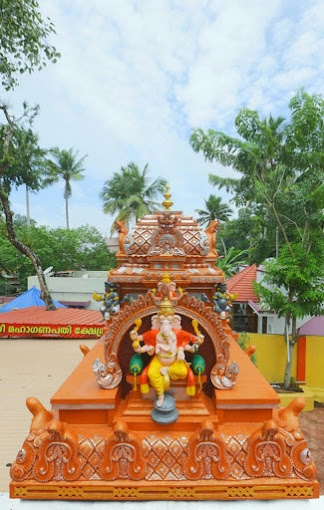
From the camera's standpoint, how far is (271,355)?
35.6ft

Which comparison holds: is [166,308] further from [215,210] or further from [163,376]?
[215,210]

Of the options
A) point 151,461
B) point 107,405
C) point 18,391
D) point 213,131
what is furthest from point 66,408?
point 213,131

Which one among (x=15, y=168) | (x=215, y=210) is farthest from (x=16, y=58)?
(x=215, y=210)

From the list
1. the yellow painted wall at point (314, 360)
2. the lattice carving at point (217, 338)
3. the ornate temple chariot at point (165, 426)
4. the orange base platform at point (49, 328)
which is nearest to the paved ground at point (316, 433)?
the yellow painted wall at point (314, 360)

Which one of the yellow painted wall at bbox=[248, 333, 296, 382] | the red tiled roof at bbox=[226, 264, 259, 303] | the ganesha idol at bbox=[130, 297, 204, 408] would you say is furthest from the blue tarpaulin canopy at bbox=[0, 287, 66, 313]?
the ganesha idol at bbox=[130, 297, 204, 408]

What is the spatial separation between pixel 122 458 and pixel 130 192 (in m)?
29.9

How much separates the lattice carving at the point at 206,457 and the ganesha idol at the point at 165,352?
1.66 ft

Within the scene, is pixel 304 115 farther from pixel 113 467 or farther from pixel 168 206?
pixel 113 467

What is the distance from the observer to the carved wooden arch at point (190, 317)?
4.00 meters

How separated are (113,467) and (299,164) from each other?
1032 cm

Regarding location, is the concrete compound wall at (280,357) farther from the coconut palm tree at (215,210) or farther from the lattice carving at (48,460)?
the coconut palm tree at (215,210)

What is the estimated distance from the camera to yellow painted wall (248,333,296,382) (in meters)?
10.8

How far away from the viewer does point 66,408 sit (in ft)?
12.6

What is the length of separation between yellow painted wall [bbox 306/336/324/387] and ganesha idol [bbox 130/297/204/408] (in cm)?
834
